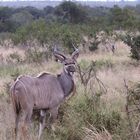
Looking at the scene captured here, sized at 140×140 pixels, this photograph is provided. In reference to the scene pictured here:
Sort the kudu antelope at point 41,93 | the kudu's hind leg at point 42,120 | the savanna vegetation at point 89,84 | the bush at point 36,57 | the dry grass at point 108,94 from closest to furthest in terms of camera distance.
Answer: the dry grass at point 108,94 → the savanna vegetation at point 89,84 → the kudu antelope at point 41,93 → the kudu's hind leg at point 42,120 → the bush at point 36,57

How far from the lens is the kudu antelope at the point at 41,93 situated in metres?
6.35

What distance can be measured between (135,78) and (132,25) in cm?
1493

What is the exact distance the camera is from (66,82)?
7273mm

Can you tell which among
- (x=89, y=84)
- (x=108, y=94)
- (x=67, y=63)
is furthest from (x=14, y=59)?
(x=67, y=63)

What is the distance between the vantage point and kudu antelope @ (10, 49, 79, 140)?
635 cm

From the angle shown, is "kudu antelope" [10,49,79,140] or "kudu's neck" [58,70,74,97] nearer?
"kudu antelope" [10,49,79,140]

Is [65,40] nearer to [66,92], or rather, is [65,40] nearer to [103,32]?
[103,32]

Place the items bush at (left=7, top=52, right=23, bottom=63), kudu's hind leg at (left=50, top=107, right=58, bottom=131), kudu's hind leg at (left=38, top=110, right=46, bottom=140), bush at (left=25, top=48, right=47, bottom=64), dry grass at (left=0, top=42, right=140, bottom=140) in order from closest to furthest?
dry grass at (left=0, top=42, right=140, bottom=140), kudu's hind leg at (left=38, top=110, right=46, bottom=140), kudu's hind leg at (left=50, top=107, right=58, bottom=131), bush at (left=25, top=48, right=47, bottom=64), bush at (left=7, top=52, right=23, bottom=63)

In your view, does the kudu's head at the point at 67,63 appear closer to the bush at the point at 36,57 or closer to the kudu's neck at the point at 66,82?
the kudu's neck at the point at 66,82

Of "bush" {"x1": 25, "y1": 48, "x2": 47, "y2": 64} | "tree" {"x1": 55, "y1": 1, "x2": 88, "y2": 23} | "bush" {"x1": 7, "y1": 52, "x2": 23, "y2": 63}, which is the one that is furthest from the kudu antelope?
"tree" {"x1": 55, "y1": 1, "x2": 88, "y2": 23}

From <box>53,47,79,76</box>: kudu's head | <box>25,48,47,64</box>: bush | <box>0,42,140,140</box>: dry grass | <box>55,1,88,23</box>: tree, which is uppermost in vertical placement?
<box>53,47,79,76</box>: kudu's head

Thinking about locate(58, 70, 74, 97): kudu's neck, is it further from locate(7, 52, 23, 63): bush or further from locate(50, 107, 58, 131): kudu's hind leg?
locate(7, 52, 23, 63): bush

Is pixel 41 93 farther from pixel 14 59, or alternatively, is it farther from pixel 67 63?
pixel 14 59

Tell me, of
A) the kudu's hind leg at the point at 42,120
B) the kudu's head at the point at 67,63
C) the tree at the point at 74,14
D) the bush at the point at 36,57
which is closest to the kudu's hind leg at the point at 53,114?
the kudu's hind leg at the point at 42,120
